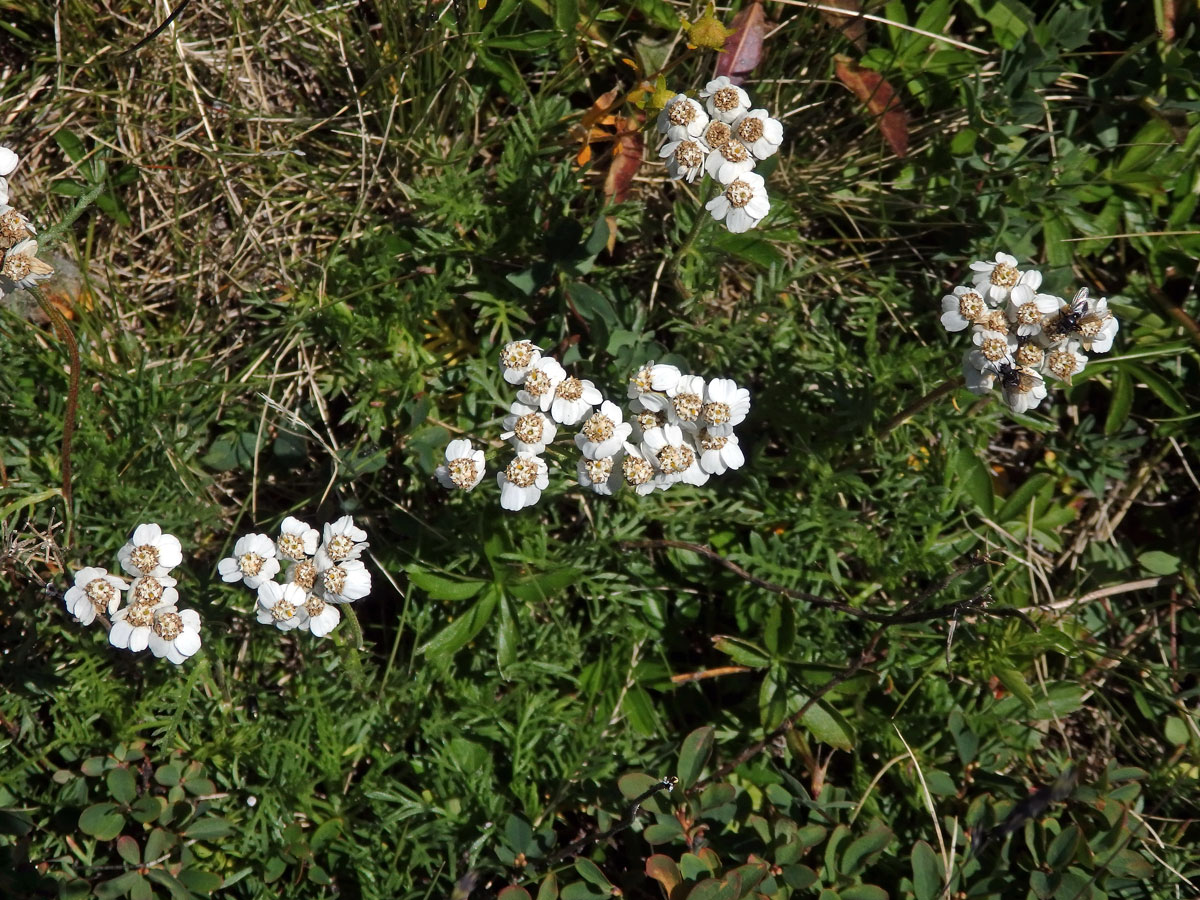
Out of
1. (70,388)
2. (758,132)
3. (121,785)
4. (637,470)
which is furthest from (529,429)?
(121,785)

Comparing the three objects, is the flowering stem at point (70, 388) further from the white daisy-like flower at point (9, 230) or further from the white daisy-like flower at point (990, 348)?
the white daisy-like flower at point (990, 348)

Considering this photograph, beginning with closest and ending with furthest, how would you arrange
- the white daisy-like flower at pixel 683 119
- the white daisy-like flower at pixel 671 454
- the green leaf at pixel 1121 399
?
the white daisy-like flower at pixel 671 454 → the white daisy-like flower at pixel 683 119 → the green leaf at pixel 1121 399

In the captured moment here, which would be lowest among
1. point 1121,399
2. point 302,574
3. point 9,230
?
point 1121,399

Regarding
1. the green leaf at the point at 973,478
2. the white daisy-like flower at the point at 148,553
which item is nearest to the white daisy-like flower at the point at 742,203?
the green leaf at the point at 973,478

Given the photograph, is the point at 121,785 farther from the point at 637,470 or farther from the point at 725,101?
the point at 725,101

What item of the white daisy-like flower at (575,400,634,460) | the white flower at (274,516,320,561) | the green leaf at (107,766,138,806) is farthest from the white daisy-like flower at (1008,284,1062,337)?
the green leaf at (107,766,138,806)

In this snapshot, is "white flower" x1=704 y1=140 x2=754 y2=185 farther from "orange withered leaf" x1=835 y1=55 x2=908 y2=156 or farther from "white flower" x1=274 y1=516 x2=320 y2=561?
"white flower" x1=274 y1=516 x2=320 y2=561
